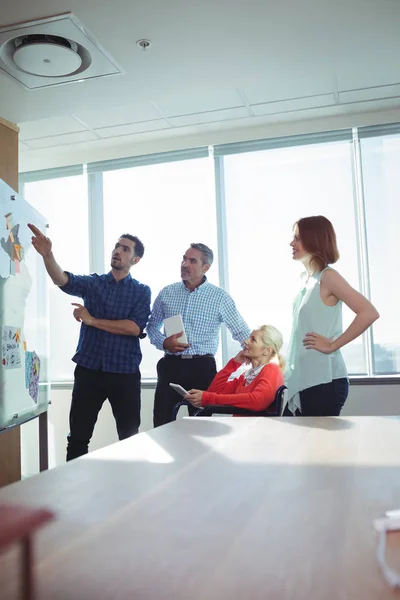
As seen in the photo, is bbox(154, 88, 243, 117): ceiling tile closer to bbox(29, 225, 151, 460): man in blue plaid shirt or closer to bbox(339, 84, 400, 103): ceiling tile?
bbox(339, 84, 400, 103): ceiling tile

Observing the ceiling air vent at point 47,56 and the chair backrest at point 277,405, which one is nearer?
the chair backrest at point 277,405

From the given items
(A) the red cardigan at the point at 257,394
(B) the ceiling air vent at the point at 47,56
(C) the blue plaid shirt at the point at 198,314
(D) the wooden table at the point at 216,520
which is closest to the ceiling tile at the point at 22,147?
(B) the ceiling air vent at the point at 47,56

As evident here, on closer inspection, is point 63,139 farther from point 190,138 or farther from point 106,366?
point 106,366

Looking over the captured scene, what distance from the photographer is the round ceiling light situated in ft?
9.38

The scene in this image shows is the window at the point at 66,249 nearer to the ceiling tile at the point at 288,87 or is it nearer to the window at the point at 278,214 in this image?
the window at the point at 278,214

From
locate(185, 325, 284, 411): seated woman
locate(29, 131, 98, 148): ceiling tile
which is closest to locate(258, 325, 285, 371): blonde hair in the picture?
locate(185, 325, 284, 411): seated woman

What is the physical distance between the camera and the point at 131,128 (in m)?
4.42

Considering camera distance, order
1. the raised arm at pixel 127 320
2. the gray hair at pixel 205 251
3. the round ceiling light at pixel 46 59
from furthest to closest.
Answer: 1. the gray hair at pixel 205 251
2. the raised arm at pixel 127 320
3. the round ceiling light at pixel 46 59

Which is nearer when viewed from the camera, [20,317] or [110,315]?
[20,317]

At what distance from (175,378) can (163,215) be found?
5.95ft

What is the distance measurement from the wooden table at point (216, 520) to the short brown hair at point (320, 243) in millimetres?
998

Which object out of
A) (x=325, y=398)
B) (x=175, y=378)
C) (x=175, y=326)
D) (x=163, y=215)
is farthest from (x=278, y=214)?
(x=325, y=398)

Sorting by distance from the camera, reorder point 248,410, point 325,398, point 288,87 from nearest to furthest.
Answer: point 325,398
point 248,410
point 288,87

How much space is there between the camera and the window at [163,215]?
4.62 m
